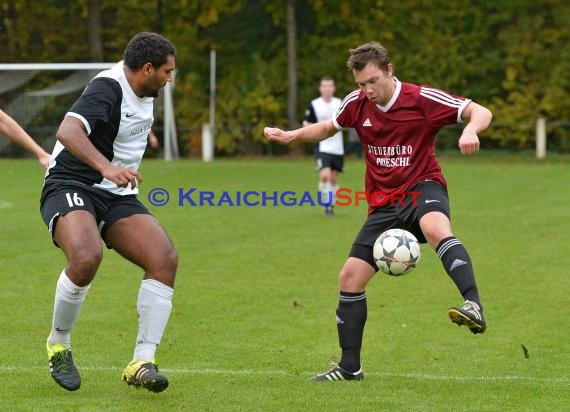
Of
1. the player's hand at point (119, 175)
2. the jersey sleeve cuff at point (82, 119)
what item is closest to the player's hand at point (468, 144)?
the player's hand at point (119, 175)

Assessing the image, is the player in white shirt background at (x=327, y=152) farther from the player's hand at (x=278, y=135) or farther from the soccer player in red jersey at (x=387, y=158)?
the soccer player in red jersey at (x=387, y=158)

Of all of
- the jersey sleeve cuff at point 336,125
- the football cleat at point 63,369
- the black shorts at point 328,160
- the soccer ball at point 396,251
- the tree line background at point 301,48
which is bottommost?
the tree line background at point 301,48

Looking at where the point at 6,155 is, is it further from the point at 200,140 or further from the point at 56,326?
the point at 56,326

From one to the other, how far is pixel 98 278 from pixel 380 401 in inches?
220

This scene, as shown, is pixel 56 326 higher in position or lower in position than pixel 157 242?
A: lower

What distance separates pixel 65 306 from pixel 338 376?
169cm

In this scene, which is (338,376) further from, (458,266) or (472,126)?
(472,126)

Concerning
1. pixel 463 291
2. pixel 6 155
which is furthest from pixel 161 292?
pixel 6 155

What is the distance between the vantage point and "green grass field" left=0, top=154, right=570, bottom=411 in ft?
20.3

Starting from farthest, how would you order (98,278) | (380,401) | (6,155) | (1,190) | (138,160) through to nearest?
1. (6,155)
2. (1,190)
3. (98,278)
4. (138,160)
5. (380,401)

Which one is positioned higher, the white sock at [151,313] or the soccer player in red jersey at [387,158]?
the soccer player in red jersey at [387,158]

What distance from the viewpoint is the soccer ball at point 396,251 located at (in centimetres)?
650

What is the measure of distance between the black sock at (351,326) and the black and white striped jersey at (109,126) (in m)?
1.48

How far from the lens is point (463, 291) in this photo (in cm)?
622
